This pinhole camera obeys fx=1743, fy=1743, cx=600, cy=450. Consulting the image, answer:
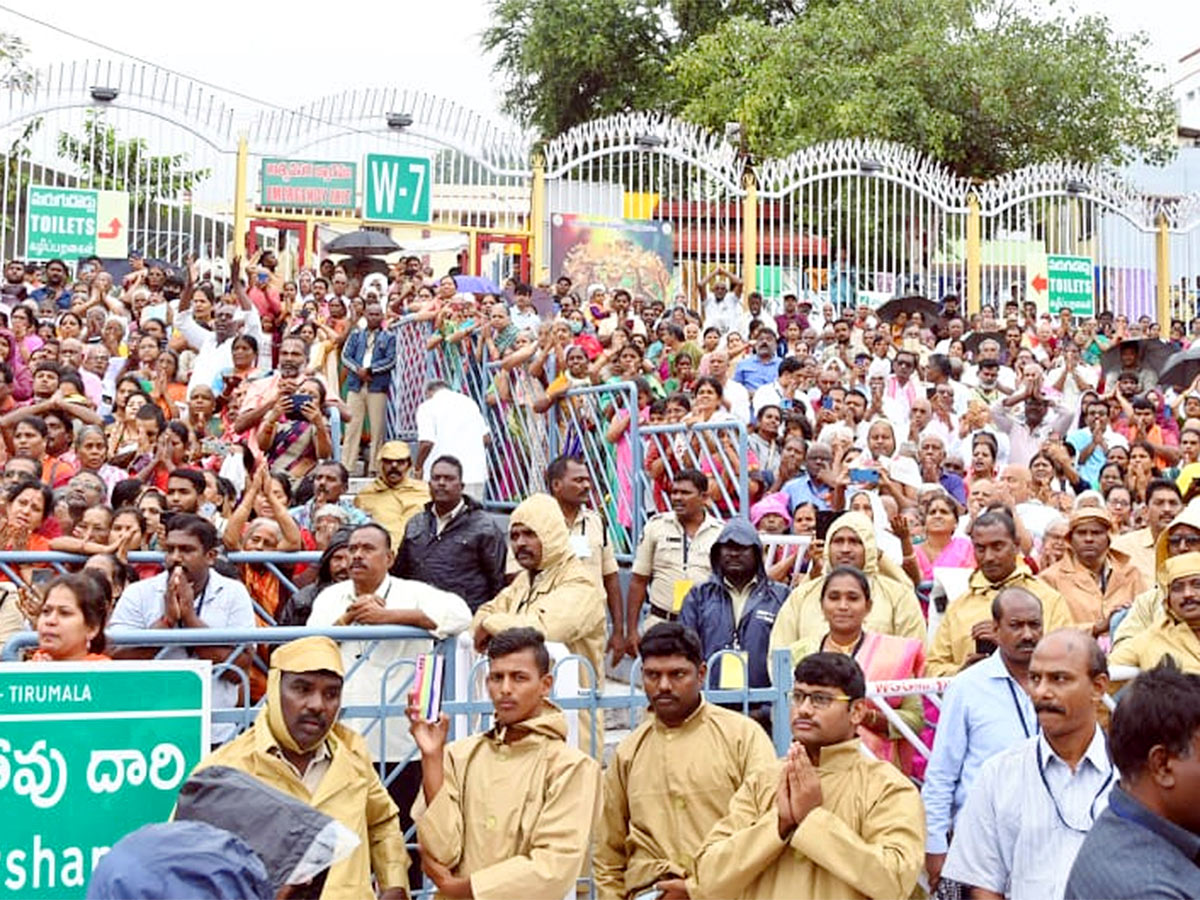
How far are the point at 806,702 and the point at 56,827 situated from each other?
2058mm

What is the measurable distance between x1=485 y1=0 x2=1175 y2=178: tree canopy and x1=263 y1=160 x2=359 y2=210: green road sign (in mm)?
13474

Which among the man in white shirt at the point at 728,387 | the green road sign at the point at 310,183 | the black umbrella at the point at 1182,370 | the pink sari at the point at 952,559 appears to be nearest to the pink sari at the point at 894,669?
the pink sari at the point at 952,559

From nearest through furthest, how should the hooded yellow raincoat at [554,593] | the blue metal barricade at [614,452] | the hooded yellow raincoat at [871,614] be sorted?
the hooded yellow raincoat at [871,614]
the hooded yellow raincoat at [554,593]
the blue metal barricade at [614,452]

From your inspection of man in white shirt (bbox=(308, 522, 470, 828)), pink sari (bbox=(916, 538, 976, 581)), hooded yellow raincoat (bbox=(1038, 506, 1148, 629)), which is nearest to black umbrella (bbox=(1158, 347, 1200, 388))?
pink sari (bbox=(916, 538, 976, 581))

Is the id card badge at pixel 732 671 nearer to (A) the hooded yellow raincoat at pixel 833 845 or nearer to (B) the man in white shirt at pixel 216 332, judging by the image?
(A) the hooded yellow raincoat at pixel 833 845

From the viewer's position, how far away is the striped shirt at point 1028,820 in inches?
183

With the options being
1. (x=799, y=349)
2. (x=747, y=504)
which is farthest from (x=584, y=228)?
(x=747, y=504)

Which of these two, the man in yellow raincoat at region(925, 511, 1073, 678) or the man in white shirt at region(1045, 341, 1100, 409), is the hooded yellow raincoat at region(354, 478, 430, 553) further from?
the man in white shirt at region(1045, 341, 1100, 409)

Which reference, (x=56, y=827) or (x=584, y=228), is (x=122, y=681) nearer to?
(x=56, y=827)

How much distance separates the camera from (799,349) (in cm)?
1716

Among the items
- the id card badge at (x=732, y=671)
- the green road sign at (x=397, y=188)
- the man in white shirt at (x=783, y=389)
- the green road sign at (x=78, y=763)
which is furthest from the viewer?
the green road sign at (x=397, y=188)

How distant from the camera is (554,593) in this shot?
753 cm

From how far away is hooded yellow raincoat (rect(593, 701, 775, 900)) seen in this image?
5.42m

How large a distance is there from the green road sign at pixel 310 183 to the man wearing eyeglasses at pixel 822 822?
53.9ft
